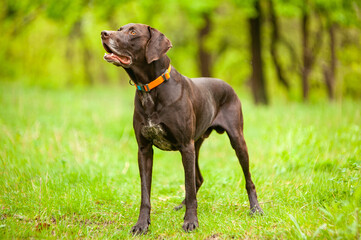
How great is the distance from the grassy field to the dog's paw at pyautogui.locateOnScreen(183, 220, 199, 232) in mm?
73

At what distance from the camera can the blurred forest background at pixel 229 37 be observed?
1235 centimetres

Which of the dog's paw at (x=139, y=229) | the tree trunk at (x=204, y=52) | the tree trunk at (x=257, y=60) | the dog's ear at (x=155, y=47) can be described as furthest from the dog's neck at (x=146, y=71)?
the tree trunk at (x=204, y=52)

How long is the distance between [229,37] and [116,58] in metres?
15.5

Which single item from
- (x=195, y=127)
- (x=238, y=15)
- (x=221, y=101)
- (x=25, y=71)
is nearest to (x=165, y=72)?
(x=195, y=127)

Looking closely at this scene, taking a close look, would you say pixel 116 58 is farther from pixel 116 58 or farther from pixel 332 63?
pixel 332 63

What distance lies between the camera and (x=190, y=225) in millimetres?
3543

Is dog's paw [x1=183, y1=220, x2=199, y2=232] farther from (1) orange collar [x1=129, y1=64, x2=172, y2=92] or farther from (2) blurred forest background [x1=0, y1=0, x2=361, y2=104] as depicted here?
(2) blurred forest background [x1=0, y1=0, x2=361, y2=104]

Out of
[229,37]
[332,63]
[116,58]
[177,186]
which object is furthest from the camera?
[229,37]

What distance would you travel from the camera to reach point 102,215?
3861 mm

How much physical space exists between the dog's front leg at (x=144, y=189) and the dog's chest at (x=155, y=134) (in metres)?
0.17

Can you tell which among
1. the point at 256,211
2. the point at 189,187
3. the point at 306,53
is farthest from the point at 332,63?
the point at 189,187

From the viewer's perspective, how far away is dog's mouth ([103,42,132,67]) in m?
3.30

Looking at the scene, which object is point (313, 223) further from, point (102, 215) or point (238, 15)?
point (238, 15)

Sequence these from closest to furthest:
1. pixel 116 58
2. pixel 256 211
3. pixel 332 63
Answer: pixel 116 58
pixel 256 211
pixel 332 63
